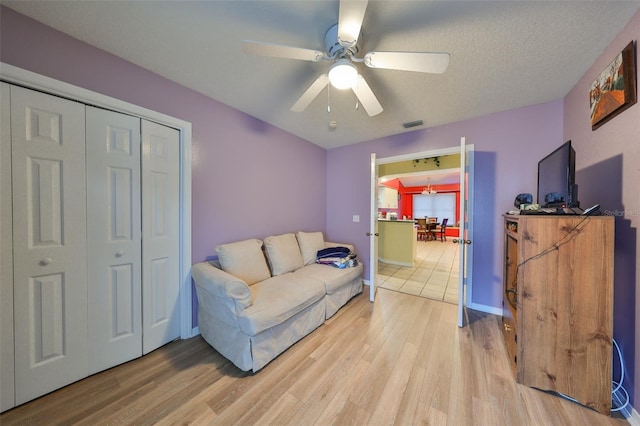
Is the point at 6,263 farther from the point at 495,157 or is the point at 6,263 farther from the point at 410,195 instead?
the point at 410,195

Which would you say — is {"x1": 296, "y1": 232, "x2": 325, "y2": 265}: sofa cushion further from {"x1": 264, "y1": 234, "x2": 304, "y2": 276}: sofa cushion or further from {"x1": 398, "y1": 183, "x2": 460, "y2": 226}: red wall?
{"x1": 398, "y1": 183, "x2": 460, "y2": 226}: red wall

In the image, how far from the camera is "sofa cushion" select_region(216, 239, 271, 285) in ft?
6.62

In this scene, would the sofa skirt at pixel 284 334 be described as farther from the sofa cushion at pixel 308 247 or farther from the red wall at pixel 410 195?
the red wall at pixel 410 195

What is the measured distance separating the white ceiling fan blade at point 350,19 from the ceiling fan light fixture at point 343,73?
0.10 m

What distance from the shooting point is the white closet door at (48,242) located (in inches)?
49.0

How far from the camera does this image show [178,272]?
1.92 meters

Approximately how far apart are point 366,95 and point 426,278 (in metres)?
3.28

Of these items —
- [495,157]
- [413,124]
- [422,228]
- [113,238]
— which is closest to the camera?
[113,238]

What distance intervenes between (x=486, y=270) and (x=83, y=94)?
408 cm

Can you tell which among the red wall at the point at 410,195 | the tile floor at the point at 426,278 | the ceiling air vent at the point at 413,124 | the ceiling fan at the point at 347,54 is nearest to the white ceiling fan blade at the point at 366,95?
the ceiling fan at the point at 347,54

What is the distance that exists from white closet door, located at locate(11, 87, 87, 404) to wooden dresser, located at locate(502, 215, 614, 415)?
3.08 m

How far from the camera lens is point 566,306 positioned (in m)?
1.29

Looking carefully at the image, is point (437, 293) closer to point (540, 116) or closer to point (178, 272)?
point (540, 116)

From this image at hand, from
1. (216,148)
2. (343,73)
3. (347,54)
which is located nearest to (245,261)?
(216,148)
